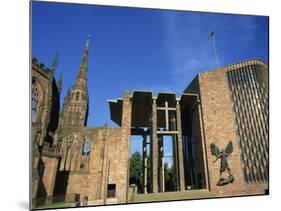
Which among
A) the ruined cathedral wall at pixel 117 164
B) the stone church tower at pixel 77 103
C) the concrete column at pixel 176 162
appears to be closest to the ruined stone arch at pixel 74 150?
the ruined cathedral wall at pixel 117 164

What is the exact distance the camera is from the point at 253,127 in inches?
482

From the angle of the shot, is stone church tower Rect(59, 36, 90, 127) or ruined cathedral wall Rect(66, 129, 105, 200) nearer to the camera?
ruined cathedral wall Rect(66, 129, 105, 200)

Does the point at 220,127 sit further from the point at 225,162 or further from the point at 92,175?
the point at 92,175

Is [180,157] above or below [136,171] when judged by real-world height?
above

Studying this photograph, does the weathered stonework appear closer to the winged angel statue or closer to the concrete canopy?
the concrete canopy

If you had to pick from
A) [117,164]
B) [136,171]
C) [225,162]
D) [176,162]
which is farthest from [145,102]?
[136,171]

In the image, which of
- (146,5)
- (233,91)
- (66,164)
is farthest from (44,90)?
(233,91)

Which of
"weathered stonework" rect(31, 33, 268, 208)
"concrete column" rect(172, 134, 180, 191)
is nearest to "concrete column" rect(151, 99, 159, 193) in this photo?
"weathered stonework" rect(31, 33, 268, 208)

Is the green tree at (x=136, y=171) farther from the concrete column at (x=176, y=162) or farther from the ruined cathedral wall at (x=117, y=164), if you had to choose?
the ruined cathedral wall at (x=117, y=164)

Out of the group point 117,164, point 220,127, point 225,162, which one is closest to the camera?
point 225,162

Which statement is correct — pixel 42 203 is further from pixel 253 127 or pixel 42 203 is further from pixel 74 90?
pixel 74 90

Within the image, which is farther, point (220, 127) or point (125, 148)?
point (125, 148)

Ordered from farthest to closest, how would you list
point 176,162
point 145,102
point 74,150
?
point 74,150 < point 145,102 < point 176,162
